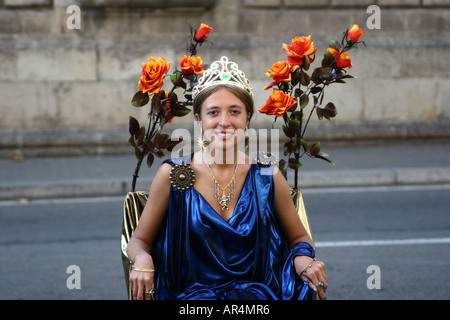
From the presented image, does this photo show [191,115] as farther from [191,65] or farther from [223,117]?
[223,117]

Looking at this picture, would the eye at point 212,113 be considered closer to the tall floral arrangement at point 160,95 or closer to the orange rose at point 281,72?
the tall floral arrangement at point 160,95

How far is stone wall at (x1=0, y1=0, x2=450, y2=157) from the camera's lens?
36.2 ft

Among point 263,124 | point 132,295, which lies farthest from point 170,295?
point 263,124

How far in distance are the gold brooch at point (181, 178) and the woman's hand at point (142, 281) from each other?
1.16 feet

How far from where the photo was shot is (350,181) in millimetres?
9500

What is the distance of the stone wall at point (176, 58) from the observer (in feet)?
36.2

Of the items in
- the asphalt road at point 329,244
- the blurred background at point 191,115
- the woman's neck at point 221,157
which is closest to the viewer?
the woman's neck at point 221,157

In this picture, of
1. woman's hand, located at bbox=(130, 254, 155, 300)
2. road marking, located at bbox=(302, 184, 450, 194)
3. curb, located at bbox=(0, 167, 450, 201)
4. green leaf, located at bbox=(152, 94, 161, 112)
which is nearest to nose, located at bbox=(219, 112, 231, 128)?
green leaf, located at bbox=(152, 94, 161, 112)

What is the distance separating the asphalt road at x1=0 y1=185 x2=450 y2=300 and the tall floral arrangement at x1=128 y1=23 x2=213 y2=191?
2.17 meters

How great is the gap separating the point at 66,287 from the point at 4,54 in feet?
21.5

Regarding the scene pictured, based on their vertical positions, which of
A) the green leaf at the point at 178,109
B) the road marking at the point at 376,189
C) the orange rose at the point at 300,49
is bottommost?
the road marking at the point at 376,189

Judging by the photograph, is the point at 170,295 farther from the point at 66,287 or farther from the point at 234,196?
the point at 66,287

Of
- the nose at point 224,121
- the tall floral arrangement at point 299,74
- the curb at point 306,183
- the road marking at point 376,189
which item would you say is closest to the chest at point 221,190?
the nose at point 224,121

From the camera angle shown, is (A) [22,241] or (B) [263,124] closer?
(A) [22,241]
